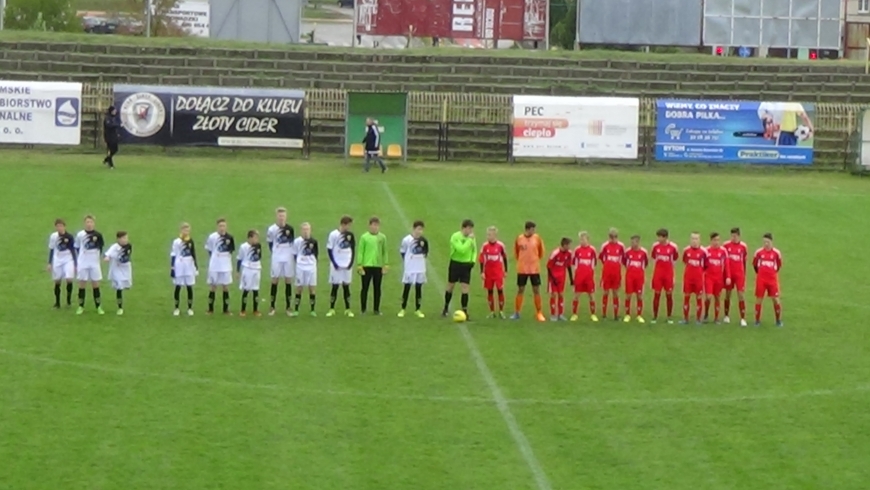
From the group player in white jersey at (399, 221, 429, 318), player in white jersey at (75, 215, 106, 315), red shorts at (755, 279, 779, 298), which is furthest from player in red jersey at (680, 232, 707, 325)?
player in white jersey at (75, 215, 106, 315)

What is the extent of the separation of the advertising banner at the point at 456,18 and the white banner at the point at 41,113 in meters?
14.3

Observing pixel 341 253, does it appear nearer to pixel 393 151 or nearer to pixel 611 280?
pixel 611 280

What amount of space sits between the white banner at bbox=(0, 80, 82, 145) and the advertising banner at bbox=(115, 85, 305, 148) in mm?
1318

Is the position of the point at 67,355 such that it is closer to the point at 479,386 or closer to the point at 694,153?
the point at 479,386

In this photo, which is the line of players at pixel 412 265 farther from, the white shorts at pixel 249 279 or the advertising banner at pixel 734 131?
the advertising banner at pixel 734 131

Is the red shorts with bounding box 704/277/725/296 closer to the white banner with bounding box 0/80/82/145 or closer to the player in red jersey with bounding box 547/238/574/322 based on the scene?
the player in red jersey with bounding box 547/238/574/322

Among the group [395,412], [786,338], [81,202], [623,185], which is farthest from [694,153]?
[395,412]

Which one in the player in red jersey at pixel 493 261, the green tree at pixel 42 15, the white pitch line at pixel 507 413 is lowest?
the white pitch line at pixel 507 413

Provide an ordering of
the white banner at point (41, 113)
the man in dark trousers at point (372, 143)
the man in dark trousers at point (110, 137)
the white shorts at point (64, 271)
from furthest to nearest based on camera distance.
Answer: the white banner at point (41, 113)
the man in dark trousers at point (372, 143)
the man in dark trousers at point (110, 137)
the white shorts at point (64, 271)

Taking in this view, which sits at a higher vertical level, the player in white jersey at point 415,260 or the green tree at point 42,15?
the green tree at point 42,15

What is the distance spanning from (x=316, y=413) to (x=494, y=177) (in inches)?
956

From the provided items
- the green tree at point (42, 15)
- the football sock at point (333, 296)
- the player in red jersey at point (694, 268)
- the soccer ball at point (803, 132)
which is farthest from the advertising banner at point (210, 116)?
the green tree at point (42, 15)

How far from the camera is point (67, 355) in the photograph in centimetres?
2106

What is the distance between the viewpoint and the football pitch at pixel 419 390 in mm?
16172
